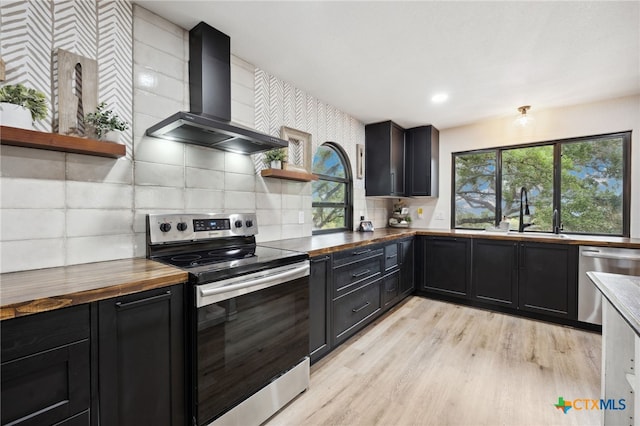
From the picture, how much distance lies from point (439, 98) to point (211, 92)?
7.92ft

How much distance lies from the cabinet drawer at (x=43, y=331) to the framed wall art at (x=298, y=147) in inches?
77.8

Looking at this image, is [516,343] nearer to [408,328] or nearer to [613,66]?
[408,328]

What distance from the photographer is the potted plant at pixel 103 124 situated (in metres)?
1.46

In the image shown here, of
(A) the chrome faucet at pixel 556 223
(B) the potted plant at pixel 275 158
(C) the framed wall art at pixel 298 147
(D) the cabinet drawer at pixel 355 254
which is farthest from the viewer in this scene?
(A) the chrome faucet at pixel 556 223

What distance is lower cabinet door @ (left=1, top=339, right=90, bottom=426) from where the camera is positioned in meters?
0.86

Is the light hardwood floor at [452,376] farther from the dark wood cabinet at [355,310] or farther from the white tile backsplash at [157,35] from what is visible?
the white tile backsplash at [157,35]

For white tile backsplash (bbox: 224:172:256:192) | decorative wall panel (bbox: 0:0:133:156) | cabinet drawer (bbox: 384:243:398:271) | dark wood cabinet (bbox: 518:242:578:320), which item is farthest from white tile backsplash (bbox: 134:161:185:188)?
dark wood cabinet (bbox: 518:242:578:320)

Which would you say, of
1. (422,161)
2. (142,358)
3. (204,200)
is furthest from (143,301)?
(422,161)

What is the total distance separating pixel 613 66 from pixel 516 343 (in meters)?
2.53

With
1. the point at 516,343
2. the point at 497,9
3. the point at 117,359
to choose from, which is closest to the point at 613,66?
the point at 497,9

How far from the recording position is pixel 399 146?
402 cm

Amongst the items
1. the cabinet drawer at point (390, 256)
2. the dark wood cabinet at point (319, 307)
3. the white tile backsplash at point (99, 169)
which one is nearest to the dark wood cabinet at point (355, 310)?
the dark wood cabinet at point (319, 307)

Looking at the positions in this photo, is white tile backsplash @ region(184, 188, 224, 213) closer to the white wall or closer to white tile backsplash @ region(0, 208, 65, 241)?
white tile backsplash @ region(0, 208, 65, 241)

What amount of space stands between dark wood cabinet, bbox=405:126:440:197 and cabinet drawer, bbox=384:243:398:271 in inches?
51.7
